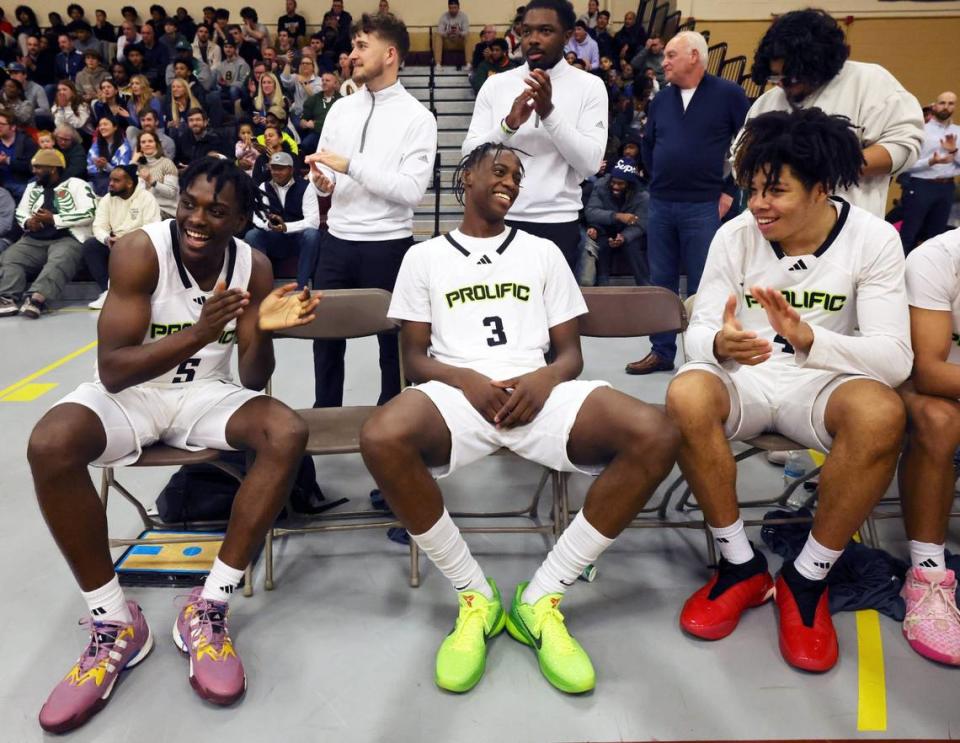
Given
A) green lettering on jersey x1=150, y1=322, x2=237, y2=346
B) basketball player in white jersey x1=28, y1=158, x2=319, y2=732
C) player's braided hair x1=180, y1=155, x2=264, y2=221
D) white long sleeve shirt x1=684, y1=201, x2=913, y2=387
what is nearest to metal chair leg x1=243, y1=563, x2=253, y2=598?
basketball player in white jersey x1=28, y1=158, x2=319, y2=732

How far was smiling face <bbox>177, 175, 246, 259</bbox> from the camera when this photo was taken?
218 cm

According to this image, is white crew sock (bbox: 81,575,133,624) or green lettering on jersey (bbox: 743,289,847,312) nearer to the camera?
white crew sock (bbox: 81,575,133,624)

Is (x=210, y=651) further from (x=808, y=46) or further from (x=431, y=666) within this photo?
(x=808, y=46)

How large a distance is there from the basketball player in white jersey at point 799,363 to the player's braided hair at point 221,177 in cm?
152

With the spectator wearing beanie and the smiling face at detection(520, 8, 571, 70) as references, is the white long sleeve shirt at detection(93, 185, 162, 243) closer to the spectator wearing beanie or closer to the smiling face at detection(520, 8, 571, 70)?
the spectator wearing beanie

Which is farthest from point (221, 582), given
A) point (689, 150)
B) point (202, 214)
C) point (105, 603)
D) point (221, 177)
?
point (689, 150)

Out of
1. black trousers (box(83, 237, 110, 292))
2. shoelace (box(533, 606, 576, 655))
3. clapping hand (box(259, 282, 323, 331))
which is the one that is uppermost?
clapping hand (box(259, 282, 323, 331))

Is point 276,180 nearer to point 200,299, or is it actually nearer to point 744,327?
point 200,299

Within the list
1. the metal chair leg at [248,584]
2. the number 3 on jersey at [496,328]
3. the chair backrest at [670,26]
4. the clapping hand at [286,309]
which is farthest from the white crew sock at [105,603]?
the chair backrest at [670,26]

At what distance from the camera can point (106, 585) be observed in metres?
1.98

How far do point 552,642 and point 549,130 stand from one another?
1938 mm

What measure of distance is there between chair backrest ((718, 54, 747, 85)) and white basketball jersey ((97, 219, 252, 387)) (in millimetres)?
9712

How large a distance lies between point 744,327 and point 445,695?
1.52 meters

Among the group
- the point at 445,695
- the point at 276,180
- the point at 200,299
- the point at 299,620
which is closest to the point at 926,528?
the point at 445,695
